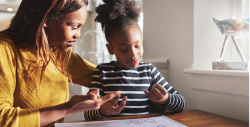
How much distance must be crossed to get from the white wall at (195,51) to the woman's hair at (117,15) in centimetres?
35

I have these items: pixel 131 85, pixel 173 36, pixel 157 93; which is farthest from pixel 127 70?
pixel 173 36

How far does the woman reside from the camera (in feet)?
1.97

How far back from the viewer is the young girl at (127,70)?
0.83 m

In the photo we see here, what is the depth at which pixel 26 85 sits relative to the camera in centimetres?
78

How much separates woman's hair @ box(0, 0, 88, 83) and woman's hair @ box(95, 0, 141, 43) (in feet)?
0.47

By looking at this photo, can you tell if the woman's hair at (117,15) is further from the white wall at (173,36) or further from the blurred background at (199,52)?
the white wall at (173,36)

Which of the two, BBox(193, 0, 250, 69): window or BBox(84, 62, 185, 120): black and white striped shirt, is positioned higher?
BBox(193, 0, 250, 69): window

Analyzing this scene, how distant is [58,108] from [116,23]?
1.39ft

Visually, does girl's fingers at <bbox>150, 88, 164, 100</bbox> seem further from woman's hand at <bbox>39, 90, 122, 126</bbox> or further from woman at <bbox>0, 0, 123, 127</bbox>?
woman's hand at <bbox>39, 90, 122, 126</bbox>

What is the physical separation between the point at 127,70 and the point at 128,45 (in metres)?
0.14

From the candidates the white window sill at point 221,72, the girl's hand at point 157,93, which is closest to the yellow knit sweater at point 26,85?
the girl's hand at point 157,93

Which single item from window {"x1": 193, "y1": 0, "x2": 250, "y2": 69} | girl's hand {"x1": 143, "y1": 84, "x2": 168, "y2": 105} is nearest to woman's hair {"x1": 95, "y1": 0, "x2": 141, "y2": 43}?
girl's hand {"x1": 143, "y1": 84, "x2": 168, "y2": 105}

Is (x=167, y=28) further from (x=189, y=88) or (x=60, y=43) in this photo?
(x=60, y=43)

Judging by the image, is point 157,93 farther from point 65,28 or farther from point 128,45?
point 65,28
